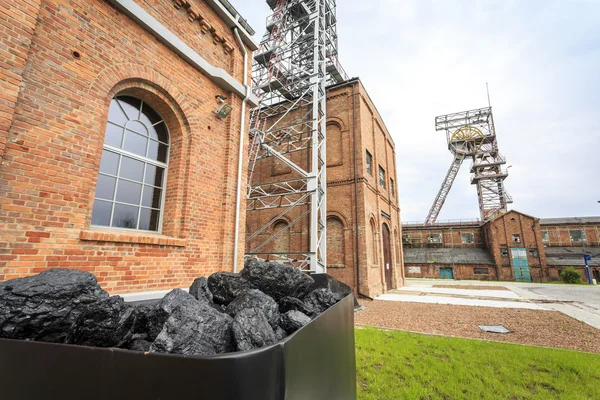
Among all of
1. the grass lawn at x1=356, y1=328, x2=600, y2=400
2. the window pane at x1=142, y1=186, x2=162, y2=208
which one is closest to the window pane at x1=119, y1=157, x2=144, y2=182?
the window pane at x1=142, y1=186, x2=162, y2=208

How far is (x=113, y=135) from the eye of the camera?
4.05 m

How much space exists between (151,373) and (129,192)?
13.4 ft

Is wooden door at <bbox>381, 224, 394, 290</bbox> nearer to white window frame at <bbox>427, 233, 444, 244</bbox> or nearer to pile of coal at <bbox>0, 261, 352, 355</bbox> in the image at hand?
pile of coal at <bbox>0, 261, 352, 355</bbox>

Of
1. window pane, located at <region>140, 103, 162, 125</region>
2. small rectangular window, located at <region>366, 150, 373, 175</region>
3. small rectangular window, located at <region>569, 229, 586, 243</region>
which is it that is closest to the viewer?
window pane, located at <region>140, 103, 162, 125</region>

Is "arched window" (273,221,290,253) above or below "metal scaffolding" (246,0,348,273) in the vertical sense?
below

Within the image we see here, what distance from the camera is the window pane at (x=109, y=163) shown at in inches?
154

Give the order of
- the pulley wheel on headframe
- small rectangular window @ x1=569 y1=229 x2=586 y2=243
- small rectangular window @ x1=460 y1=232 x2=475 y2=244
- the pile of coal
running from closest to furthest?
the pile of coal < small rectangular window @ x1=569 y1=229 x2=586 y2=243 < small rectangular window @ x1=460 y1=232 x2=475 y2=244 < the pulley wheel on headframe

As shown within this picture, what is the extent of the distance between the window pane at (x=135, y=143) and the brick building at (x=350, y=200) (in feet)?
29.3

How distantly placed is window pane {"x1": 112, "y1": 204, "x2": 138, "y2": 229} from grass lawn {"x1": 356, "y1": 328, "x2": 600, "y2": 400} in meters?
4.03

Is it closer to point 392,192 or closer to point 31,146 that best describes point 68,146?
point 31,146

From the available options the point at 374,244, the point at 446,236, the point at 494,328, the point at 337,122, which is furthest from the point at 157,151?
the point at 446,236

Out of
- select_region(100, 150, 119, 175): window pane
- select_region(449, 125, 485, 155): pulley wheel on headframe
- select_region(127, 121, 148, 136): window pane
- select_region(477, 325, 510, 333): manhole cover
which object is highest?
select_region(449, 125, 485, 155): pulley wheel on headframe

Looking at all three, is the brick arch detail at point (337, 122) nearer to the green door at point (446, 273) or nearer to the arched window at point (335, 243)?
the arched window at point (335, 243)

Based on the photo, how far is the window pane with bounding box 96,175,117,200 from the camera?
3.83 metres
